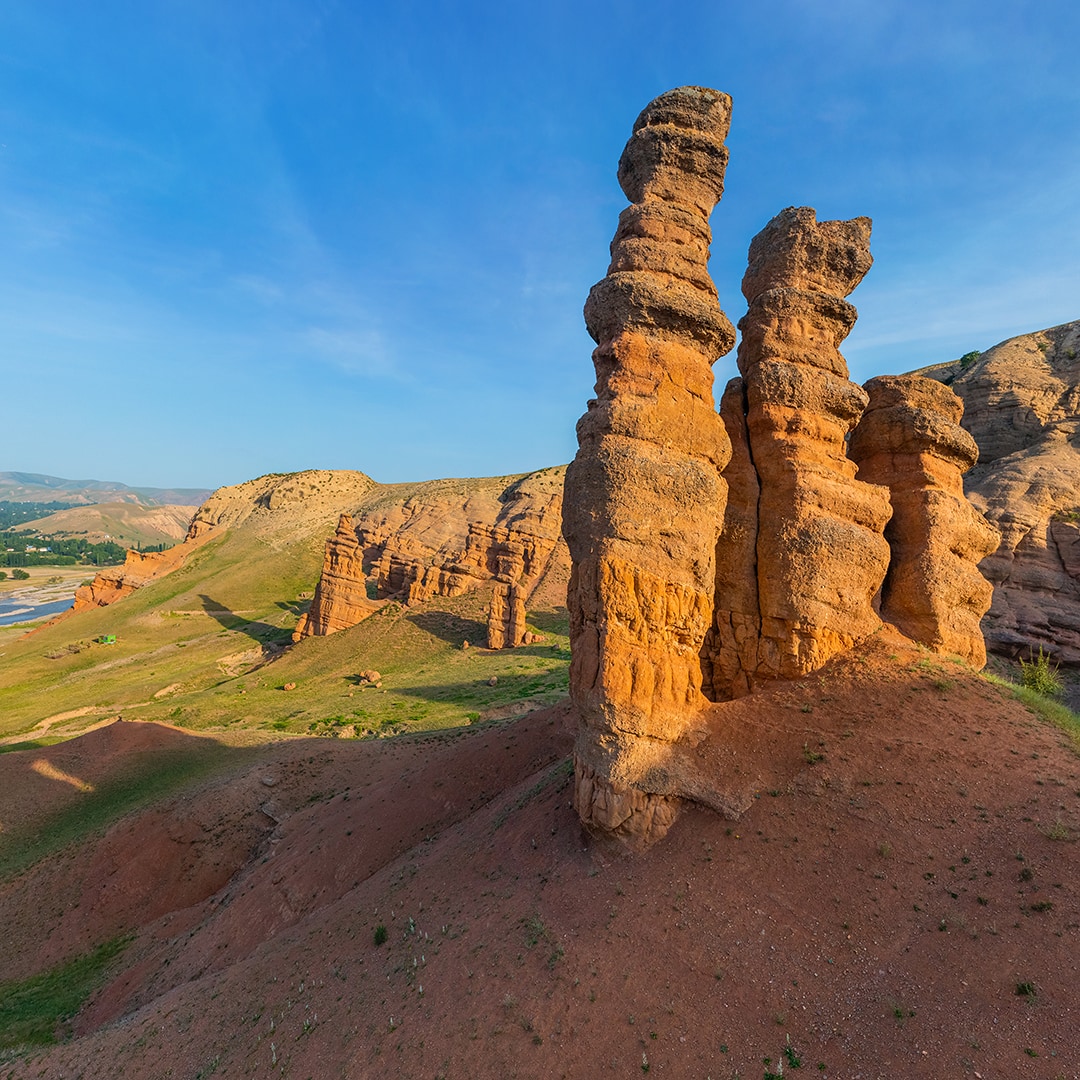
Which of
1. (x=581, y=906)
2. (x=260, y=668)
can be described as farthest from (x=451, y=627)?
(x=581, y=906)

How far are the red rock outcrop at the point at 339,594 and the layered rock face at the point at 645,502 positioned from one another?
51.2 metres

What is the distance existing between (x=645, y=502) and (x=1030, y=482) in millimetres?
37182

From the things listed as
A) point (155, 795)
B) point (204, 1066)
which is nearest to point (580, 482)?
point (204, 1066)

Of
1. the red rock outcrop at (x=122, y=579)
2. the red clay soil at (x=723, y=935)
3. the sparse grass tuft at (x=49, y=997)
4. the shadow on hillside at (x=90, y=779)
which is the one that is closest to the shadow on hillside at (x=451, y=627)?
the shadow on hillside at (x=90, y=779)

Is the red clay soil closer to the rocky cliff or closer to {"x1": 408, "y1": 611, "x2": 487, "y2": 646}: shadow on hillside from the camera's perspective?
{"x1": 408, "y1": 611, "x2": 487, "y2": 646}: shadow on hillside

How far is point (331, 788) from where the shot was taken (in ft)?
85.7

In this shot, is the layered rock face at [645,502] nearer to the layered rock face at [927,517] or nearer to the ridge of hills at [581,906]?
the ridge of hills at [581,906]

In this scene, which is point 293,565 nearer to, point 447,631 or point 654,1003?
point 447,631

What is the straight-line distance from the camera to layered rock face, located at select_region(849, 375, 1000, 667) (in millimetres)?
16953

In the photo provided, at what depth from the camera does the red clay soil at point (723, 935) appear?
8.48m

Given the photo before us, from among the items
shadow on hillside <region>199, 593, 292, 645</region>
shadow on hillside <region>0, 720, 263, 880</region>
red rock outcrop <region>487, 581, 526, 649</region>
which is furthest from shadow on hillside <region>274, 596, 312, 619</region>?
shadow on hillside <region>0, 720, 263, 880</region>

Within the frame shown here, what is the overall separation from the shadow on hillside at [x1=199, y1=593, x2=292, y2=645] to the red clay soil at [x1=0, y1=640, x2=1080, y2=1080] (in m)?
54.3

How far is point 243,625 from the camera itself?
75562 millimetres

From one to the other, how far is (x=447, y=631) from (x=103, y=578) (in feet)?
223
